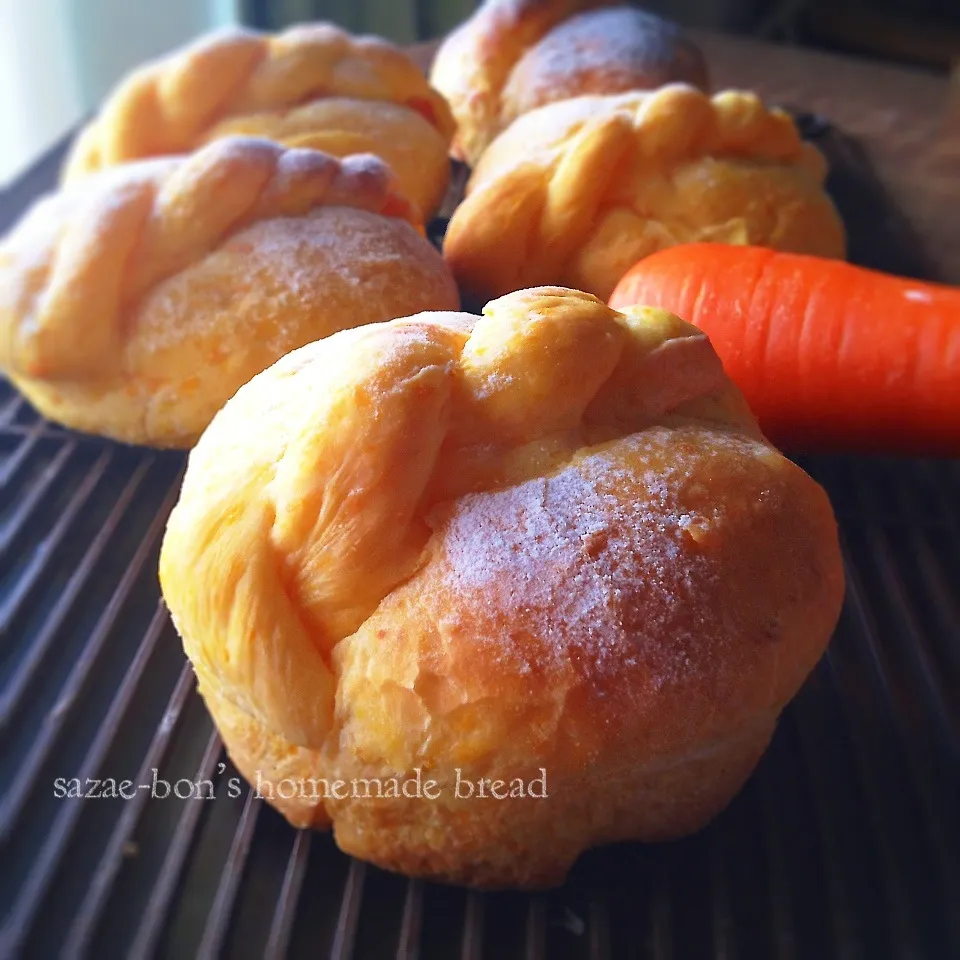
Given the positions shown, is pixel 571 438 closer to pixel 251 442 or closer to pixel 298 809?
pixel 251 442

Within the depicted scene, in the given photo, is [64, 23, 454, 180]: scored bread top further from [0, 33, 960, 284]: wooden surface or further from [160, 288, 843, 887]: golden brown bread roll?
[160, 288, 843, 887]: golden brown bread roll

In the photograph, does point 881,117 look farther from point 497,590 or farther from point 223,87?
point 497,590

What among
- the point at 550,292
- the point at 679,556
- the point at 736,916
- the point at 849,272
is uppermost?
the point at 550,292

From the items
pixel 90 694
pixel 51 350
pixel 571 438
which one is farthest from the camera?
pixel 51 350

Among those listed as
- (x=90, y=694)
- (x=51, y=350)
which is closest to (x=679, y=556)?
(x=90, y=694)

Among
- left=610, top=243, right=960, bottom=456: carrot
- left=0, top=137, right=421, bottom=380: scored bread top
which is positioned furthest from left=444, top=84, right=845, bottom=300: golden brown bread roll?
left=0, top=137, right=421, bottom=380: scored bread top

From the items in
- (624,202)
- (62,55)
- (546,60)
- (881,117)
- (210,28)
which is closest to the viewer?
(624,202)

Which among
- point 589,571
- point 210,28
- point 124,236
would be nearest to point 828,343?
point 589,571
